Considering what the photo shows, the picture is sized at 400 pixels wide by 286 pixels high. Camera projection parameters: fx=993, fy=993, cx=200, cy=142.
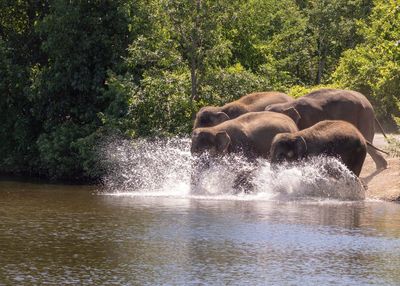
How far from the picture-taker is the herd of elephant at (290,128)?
25859mm

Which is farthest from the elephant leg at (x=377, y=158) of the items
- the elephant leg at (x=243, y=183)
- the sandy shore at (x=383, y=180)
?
the elephant leg at (x=243, y=183)

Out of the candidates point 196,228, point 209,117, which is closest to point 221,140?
point 209,117

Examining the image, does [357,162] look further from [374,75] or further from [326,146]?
[374,75]

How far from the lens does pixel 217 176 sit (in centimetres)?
2698

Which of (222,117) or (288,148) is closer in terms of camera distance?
(288,148)

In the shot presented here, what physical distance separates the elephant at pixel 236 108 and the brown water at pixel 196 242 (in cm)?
521

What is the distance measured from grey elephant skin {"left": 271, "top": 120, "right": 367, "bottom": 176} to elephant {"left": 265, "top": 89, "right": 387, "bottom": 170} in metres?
4.04

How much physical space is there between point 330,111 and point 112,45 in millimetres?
8786

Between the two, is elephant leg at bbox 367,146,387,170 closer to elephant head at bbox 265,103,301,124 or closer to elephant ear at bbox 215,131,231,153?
elephant head at bbox 265,103,301,124

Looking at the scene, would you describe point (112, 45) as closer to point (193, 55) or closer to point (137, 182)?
point (193, 55)

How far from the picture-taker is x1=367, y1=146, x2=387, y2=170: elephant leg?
2897 centimetres

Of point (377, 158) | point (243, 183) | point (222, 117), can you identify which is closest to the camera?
point (243, 183)

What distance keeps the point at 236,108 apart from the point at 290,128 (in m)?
3.20

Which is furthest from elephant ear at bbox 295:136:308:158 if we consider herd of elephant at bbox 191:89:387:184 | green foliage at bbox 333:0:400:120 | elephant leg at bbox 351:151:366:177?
green foliage at bbox 333:0:400:120
